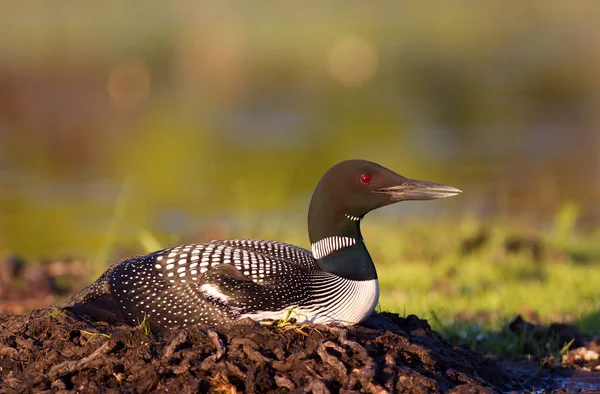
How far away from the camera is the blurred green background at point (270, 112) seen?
45.6 ft

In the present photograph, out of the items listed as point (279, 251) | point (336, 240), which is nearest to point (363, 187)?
point (336, 240)

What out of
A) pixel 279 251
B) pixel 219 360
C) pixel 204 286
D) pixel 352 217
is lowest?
pixel 219 360

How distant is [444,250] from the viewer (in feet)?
33.1

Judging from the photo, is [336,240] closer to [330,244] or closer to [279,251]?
[330,244]

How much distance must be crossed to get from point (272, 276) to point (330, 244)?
16.8 inches

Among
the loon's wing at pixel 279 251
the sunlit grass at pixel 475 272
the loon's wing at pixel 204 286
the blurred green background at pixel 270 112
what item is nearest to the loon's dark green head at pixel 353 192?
the loon's wing at pixel 279 251

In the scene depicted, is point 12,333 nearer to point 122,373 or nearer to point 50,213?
point 122,373

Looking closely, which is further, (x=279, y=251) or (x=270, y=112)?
(x=270, y=112)

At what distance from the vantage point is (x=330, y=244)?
5914 millimetres

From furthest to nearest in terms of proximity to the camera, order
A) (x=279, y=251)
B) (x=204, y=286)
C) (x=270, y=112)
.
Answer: (x=270, y=112) → (x=279, y=251) → (x=204, y=286)

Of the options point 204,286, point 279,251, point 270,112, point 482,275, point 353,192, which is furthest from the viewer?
point 270,112

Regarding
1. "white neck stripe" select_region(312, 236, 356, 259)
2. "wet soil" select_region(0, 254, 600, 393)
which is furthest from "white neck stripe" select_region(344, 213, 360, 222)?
"wet soil" select_region(0, 254, 600, 393)

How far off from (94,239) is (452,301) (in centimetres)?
546

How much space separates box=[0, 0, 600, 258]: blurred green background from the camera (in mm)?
13906
